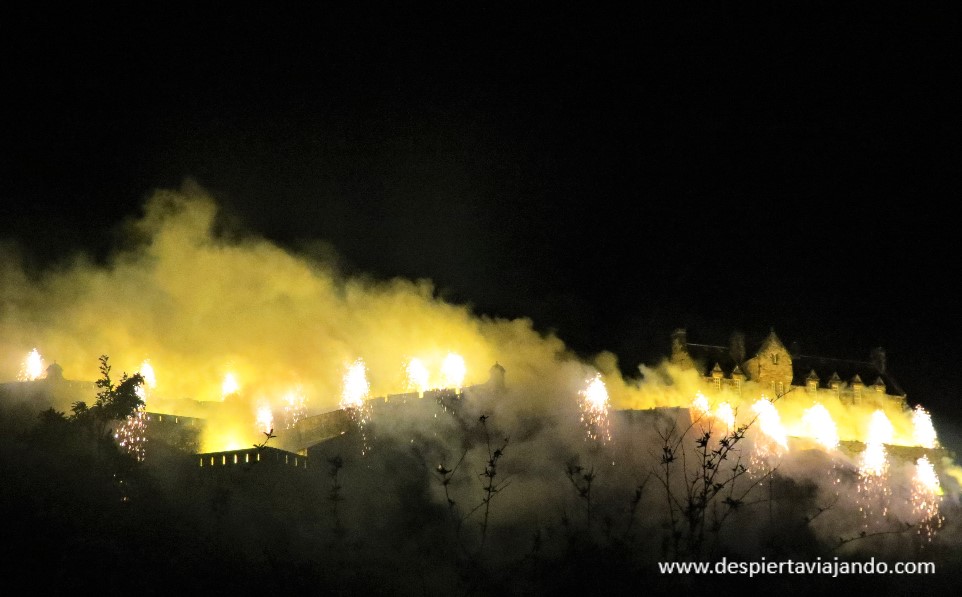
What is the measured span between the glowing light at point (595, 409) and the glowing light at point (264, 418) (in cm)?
1571

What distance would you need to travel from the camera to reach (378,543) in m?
26.8

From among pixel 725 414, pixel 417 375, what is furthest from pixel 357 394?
pixel 725 414

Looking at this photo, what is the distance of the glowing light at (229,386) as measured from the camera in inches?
2008

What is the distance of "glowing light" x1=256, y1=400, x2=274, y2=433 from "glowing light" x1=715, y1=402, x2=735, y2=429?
23.5 meters

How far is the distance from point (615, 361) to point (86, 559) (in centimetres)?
3699

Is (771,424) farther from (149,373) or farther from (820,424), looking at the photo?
(149,373)

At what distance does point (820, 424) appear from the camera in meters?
54.3

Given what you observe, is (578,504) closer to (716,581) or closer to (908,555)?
(716,581)

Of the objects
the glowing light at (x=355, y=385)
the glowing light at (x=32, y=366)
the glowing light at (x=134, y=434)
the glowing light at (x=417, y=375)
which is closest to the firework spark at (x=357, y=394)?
the glowing light at (x=355, y=385)

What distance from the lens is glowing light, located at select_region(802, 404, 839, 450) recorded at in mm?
52562

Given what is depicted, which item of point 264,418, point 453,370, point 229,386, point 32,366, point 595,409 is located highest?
point 32,366

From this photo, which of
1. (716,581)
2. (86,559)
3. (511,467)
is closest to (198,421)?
(511,467)

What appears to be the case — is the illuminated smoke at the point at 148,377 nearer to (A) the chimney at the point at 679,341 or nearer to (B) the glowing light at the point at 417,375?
(B) the glowing light at the point at 417,375

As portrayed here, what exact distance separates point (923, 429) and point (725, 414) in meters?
17.5
